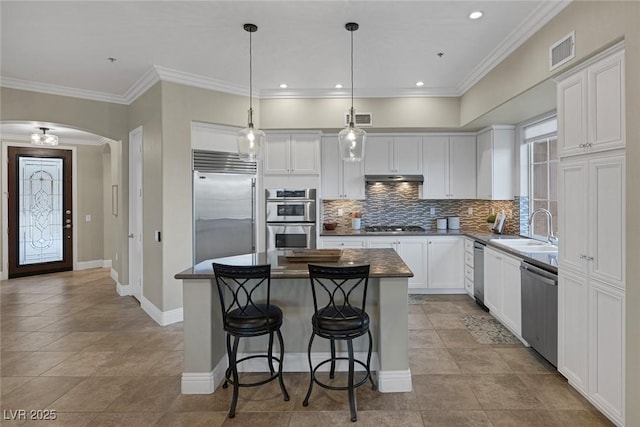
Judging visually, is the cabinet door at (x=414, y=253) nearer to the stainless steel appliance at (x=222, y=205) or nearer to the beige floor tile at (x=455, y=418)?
the stainless steel appliance at (x=222, y=205)

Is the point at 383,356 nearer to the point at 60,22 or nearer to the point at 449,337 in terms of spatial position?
the point at 449,337

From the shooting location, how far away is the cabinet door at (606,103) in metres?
2.11

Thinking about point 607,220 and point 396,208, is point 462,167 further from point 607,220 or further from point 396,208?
point 607,220

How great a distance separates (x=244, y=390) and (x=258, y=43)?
3148mm

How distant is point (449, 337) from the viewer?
365cm

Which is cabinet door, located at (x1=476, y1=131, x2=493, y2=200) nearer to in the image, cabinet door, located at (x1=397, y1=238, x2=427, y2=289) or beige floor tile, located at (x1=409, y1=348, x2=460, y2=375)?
cabinet door, located at (x1=397, y1=238, x2=427, y2=289)

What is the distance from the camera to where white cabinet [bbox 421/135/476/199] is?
5.36 m

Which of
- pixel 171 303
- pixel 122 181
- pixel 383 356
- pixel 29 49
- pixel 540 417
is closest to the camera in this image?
pixel 540 417

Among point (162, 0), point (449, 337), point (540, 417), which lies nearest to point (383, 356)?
point (540, 417)

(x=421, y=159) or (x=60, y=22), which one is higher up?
(x=60, y=22)

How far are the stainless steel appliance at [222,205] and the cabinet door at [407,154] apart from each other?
223cm

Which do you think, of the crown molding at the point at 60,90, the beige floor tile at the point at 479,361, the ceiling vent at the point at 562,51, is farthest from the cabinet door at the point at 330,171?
the ceiling vent at the point at 562,51

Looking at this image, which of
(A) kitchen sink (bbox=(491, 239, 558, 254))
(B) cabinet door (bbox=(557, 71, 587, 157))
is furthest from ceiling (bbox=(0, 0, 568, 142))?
(A) kitchen sink (bbox=(491, 239, 558, 254))

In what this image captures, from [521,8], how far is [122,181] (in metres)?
5.29
